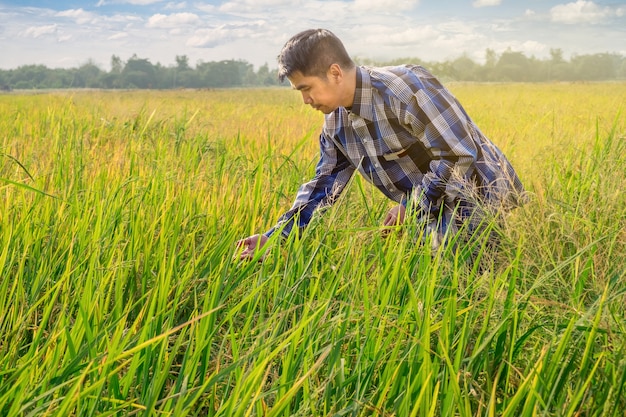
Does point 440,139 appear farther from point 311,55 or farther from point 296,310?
point 296,310

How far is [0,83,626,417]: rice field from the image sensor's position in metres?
1.12

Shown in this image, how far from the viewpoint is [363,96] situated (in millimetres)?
2273

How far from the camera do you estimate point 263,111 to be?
30.3 feet

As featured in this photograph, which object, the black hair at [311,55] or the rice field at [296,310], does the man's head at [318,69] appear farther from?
the rice field at [296,310]

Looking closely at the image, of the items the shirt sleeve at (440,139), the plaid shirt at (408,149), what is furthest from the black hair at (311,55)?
the shirt sleeve at (440,139)

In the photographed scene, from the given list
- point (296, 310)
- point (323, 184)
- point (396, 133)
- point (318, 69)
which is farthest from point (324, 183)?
point (296, 310)

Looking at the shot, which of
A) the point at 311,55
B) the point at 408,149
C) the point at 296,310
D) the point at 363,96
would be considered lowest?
the point at 296,310

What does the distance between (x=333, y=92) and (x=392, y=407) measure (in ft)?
4.24

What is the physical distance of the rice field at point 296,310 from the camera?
112cm

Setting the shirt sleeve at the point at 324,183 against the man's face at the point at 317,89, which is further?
the shirt sleeve at the point at 324,183

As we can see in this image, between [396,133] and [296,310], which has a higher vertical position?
[396,133]

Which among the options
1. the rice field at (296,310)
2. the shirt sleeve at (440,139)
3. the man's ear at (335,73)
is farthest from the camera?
the man's ear at (335,73)

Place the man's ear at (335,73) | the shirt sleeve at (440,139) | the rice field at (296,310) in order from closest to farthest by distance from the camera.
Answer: the rice field at (296,310) → the shirt sleeve at (440,139) → the man's ear at (335,73)

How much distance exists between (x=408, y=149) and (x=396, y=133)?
0.26 feet
